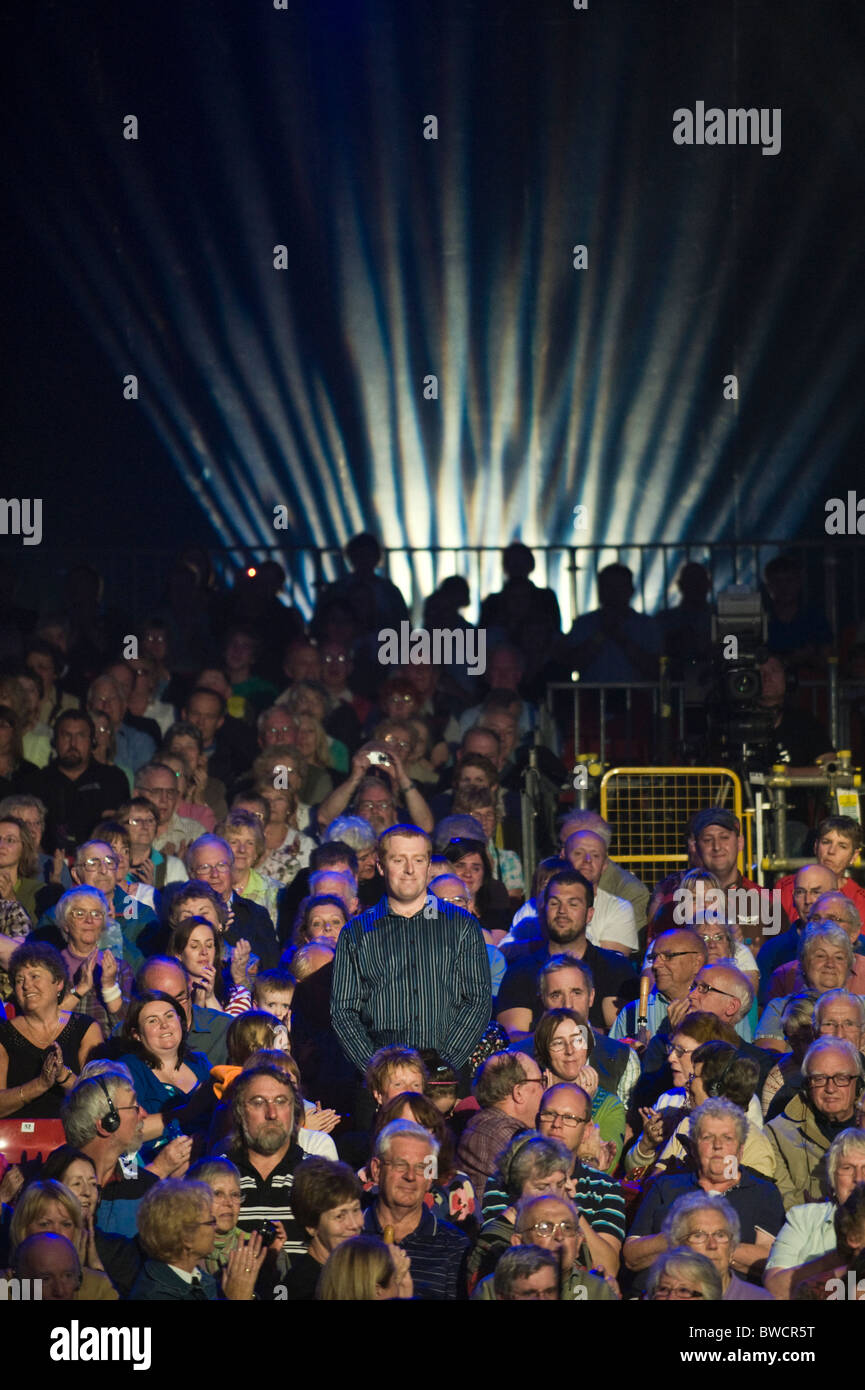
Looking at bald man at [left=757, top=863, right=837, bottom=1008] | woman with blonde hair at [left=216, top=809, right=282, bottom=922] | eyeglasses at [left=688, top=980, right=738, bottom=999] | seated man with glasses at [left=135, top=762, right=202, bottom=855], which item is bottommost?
eyeglasses at [left=688, top=980, right=738, bottom=999]

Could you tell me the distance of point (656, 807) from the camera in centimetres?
937

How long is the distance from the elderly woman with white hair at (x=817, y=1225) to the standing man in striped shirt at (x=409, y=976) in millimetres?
1175

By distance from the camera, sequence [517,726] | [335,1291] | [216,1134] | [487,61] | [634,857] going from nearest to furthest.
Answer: [335,1291]
[216,1134]
[634,857]
[517,726]
[487,61]

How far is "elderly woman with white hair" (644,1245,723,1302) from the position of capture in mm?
5344

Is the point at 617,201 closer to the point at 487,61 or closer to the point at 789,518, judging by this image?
the point at 487,61

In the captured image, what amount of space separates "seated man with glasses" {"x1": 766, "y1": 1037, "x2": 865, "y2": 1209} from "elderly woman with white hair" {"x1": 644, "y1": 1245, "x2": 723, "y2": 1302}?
2.95 feet

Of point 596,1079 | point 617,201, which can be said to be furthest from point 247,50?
point 596,1079

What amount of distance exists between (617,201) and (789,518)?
6.53 ft

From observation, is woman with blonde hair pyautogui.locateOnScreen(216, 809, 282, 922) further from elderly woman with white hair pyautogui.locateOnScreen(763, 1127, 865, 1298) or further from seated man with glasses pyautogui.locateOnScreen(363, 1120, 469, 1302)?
elderly woman with white hair pyautogui.locateOnScreen(763, 1127, 865, 1298)

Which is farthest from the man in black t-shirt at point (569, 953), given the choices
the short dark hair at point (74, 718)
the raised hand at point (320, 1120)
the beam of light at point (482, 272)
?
the beam of light at point (482, 272)

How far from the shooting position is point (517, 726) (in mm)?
9711

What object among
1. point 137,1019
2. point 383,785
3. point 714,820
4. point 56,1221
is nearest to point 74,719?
point 383,785

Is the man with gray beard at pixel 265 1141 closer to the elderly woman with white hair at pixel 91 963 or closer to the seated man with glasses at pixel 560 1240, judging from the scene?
the seated man with glasses at pixel 560 1240

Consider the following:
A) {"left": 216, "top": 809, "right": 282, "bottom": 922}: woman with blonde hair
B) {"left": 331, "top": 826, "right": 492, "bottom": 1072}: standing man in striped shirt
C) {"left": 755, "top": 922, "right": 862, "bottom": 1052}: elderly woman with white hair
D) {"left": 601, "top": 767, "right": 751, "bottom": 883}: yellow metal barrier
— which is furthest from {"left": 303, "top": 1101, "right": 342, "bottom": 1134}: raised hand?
{"left": 601, "top": 767, "right": 751, "bottom": 883}: yellow metal barrier
